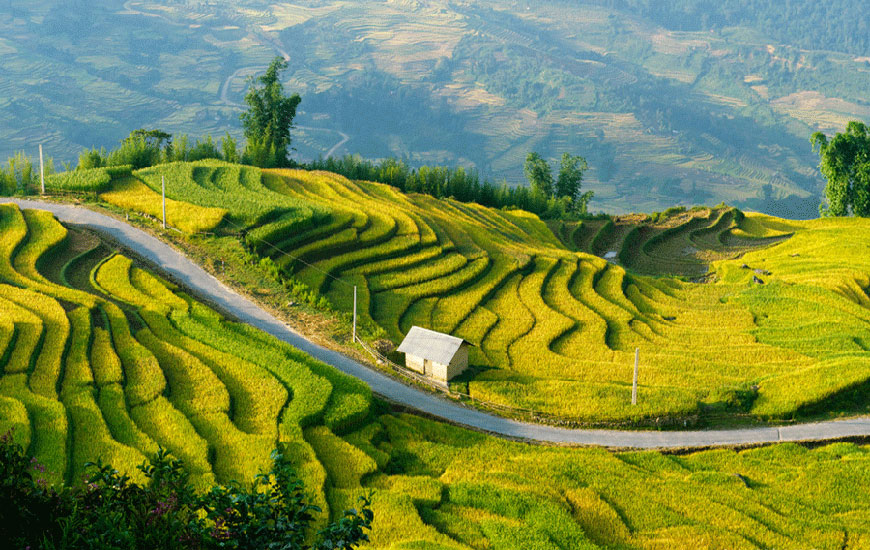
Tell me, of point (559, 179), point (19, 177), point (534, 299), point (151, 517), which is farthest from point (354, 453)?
point (559, 179)

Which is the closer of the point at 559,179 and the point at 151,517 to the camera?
the point at 151,517

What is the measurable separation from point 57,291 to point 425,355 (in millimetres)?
13267

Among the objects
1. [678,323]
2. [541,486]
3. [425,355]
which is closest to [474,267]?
[678,323]

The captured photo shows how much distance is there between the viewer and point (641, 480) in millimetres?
21312

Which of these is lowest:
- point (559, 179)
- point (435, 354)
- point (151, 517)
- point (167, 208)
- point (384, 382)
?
point (559, 179)

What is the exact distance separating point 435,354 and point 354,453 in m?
7.31

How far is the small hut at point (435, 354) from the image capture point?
27922 mm

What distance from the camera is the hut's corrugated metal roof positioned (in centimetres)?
2792

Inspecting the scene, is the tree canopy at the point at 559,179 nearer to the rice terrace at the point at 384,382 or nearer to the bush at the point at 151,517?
the rice terrace at the point at 384,382

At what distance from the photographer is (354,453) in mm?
21328

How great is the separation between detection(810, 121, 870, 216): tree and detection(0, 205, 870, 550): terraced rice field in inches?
1882

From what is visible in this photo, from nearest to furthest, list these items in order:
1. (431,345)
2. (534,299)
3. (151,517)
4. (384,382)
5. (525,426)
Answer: (151,517)
(525,426)
(384,382)
(431,345)
(534,299)

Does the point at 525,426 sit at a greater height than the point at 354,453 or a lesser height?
lesser

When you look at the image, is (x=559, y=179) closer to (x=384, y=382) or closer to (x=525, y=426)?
(x=384, y=382)
